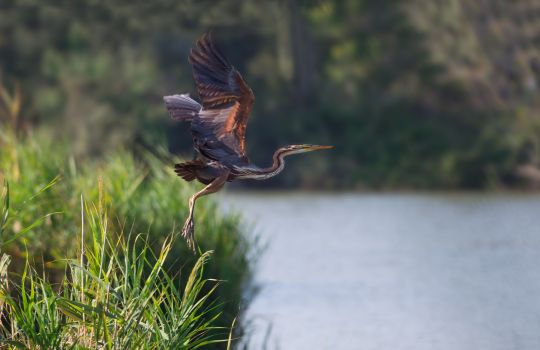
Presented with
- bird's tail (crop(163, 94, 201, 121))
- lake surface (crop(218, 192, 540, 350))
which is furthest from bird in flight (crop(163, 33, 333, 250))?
lake surface (crop(218, 192, 540, 350))

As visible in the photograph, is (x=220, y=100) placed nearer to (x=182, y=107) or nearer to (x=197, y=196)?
(x=182, y=107)

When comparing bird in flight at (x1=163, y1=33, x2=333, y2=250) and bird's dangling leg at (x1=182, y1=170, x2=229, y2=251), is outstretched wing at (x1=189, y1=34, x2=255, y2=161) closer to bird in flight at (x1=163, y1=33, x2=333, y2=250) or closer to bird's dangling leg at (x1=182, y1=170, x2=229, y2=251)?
bird in flight at (x1=163, y1=33, x2=333, y2=250)

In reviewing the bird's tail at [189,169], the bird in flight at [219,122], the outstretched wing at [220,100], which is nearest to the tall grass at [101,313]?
the bird's tail at [189,169]

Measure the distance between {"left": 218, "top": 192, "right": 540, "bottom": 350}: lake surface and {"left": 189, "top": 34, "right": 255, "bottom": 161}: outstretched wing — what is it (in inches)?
115

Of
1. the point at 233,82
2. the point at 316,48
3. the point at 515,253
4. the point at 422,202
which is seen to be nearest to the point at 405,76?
the point at 316,48

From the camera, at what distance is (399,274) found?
1634 centimetres

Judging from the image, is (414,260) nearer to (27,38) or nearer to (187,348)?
(187,348)

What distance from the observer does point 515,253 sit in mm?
18219

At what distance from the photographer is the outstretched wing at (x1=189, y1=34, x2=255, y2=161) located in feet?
25.5

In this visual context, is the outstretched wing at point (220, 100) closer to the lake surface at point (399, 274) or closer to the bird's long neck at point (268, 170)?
the bird's long neck at point (268, 170)

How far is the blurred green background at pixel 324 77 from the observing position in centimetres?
2967

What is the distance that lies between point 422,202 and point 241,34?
987 cm

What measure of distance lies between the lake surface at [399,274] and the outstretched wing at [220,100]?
293 cm

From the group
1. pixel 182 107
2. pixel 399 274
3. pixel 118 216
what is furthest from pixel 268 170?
pixel 399 274
